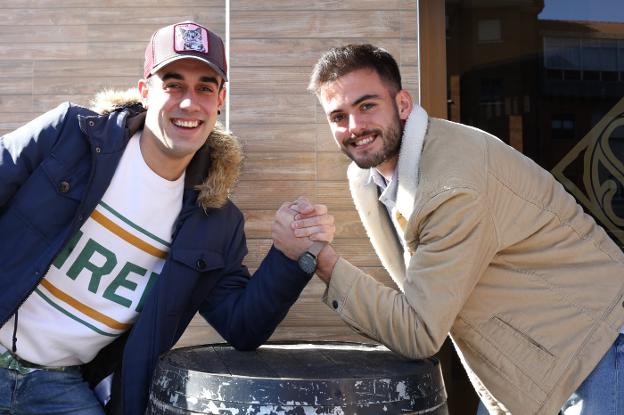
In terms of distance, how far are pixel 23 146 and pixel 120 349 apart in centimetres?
74

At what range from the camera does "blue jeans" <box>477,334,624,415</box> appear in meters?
2.23

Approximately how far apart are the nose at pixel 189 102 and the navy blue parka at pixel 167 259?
211 millimetres

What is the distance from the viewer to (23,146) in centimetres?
243

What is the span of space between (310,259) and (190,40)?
82cm

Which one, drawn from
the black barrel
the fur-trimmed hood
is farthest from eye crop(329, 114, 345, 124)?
the black barrel

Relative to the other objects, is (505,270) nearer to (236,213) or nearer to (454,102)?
(236,213)

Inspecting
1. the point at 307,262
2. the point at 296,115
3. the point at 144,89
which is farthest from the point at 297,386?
the point at 296,115

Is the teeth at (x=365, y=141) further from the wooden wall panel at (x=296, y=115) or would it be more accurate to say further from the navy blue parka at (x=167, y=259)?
the wooden wall panel at (x=296, y=115)

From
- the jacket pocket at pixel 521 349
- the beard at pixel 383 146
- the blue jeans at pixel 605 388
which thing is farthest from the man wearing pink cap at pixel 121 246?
the blue jeans at pixel 605 388

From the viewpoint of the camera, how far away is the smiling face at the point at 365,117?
8.14 feet

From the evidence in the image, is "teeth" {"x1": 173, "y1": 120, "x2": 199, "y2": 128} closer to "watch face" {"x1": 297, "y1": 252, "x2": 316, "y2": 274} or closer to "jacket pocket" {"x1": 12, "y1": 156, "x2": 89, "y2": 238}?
"jacket pocket" {"x1": 12, "y1": 156, "x2": 89, "y2": 238}

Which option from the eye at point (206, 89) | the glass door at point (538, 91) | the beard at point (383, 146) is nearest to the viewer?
the beard at point (383, 146)

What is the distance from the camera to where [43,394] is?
2461 mm

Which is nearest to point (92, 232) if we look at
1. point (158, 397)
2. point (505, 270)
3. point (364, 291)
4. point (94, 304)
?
point (94, 304)
